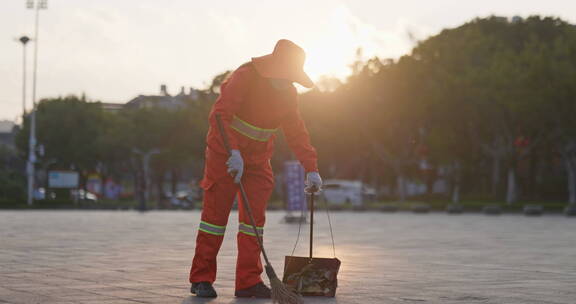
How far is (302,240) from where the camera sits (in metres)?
16.1

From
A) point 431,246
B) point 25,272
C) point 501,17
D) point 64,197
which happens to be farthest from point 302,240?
point 64,197

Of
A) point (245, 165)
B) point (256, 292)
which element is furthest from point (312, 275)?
point (245, 165)

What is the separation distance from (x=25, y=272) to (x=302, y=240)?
25.3ft

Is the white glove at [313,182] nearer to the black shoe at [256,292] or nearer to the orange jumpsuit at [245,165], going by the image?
the orange jumpsuit at [245,165]

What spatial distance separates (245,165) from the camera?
7.22 meters

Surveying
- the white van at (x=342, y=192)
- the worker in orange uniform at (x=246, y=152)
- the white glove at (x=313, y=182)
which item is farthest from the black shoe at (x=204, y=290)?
the white van at (x=342, y=192)

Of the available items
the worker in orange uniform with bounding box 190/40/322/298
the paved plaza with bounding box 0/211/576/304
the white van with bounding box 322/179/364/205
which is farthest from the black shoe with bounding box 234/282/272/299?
the white van with bounding box 322/179/364/205

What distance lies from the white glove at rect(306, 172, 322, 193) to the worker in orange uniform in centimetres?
30

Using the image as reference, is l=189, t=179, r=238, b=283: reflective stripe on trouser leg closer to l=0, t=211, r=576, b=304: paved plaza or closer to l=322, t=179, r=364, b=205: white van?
l=0, t=211, r=576, b=304: paved plaza

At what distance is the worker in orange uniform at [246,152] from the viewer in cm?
710

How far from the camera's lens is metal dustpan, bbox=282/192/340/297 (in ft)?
23.4

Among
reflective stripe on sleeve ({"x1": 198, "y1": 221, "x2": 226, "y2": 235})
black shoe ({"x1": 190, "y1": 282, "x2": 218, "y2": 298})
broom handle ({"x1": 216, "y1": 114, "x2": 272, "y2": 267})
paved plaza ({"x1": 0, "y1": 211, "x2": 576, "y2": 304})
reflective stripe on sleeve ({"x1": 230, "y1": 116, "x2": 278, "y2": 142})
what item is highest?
reflective stripe on sleeve ({"x1": 230, "y1": 116, "x2": 278, "y2": 142})

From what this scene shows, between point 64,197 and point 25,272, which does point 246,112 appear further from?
point 64,197

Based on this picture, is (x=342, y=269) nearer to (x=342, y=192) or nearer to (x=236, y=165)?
(x=236, y=165)
